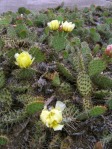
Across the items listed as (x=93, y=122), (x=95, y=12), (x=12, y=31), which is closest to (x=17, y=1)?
(x=95, y=12)

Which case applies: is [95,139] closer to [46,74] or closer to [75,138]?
[75,138]

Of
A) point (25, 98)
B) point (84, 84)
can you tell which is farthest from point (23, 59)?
point (84, 84)

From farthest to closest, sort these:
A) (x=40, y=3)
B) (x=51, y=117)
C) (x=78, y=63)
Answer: (x=40, y=3)
(x=78, y=63)
(x=51, y=117)

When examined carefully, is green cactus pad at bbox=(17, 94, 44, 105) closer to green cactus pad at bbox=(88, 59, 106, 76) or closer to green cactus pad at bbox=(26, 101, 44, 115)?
green cactus pad at bbox=(26, 101, 44, 115)

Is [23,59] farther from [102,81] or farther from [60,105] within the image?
[102,81]

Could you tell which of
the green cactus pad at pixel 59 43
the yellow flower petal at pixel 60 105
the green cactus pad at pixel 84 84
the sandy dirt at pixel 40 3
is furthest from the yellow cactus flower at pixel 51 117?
the sandy dirt at pixel 40 3

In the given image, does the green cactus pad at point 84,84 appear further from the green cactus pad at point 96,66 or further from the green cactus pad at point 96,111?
the green cactus pad at point 96,111
